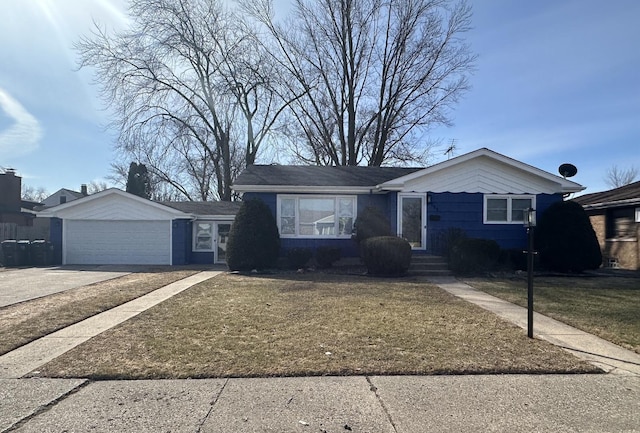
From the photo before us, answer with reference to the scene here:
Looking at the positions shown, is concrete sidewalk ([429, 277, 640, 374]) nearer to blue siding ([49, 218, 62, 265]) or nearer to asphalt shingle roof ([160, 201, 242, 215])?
asphalt shingle roof ([160, 201, 242, 215])

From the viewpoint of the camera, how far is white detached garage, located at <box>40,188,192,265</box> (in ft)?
63.5

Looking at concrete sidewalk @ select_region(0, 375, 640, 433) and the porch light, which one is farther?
the porch light

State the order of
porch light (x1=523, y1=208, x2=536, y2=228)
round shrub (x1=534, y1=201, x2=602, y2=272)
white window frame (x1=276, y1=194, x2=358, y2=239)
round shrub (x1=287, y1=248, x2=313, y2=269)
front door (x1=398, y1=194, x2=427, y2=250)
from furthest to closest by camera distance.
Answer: white window frame (x1=276, y1=194, x2=358, y2=239) < front door (x1=398, y1=194, x2=427, y2=250) < round shrub (x1=287, y1=248, x2=313, y2=269) < round shrub (x1=534, y1=201, x2=602, y2=272) < porch light (x1=523, y1=208, x2=536, y2=228)

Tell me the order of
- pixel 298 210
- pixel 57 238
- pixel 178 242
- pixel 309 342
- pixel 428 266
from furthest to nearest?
1. pixel 57 238
2. pixel 178 242
3. pixel 298 210
4. pixel 428 266
5. pixel 309 342

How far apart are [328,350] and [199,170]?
34.9 metres

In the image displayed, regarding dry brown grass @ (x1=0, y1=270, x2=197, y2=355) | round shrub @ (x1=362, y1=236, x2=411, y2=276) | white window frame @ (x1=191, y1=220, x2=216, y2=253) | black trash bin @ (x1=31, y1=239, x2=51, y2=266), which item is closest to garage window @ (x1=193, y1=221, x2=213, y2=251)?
white window frame @ (x1=191, y1=220, x2=216, y2=253)

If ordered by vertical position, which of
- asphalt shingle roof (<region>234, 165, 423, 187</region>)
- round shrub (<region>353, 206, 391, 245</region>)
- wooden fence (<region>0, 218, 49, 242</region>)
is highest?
asphalt shingle roof (<region>234, 165, 423, 187</region>)

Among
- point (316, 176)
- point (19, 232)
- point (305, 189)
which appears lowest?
point (19, 232)

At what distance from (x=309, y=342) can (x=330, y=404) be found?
1.87 metres

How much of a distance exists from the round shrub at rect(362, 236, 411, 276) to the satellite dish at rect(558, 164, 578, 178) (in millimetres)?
8114

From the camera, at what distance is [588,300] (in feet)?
29.7

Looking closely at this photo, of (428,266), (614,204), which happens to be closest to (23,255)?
(428,266)

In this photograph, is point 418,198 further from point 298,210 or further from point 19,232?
point 19,232

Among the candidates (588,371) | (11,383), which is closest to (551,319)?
(588,371)
